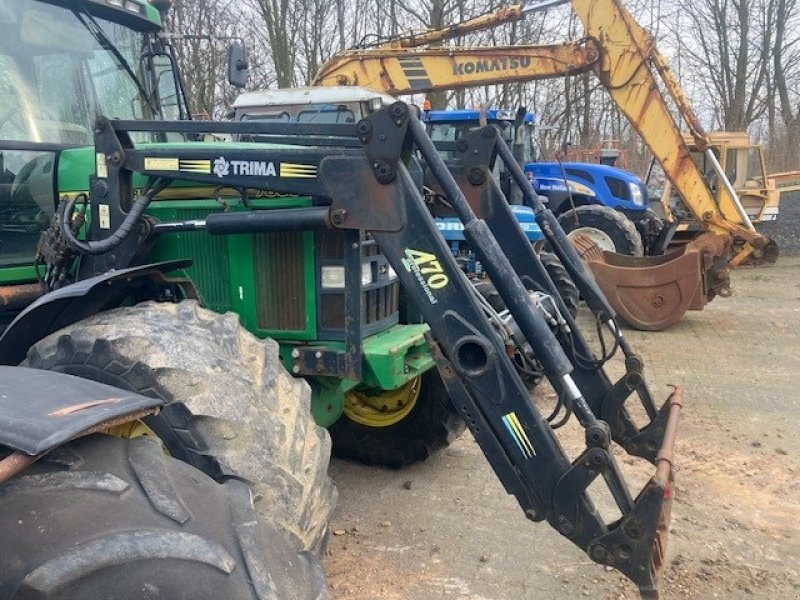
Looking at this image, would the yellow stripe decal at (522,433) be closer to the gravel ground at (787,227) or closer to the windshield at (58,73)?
the windshield at (58,73)

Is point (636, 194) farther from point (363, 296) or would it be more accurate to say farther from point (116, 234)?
point (116, 234)

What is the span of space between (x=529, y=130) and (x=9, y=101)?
9.20m

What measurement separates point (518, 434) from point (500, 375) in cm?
23

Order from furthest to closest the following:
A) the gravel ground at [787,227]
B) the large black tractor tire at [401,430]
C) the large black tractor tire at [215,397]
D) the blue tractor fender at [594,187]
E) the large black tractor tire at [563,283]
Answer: the gravel ground at [787,227], the blue tractor fender at [594,187], the large black tractor tire at [563,283], the large black tractor tire at [401,430], the large black tractor tire at [215,397]

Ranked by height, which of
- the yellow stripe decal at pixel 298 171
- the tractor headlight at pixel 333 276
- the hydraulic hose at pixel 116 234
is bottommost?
the tractor headlight at pixel 333 276

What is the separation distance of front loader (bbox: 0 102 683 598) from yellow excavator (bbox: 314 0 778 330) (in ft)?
19.4

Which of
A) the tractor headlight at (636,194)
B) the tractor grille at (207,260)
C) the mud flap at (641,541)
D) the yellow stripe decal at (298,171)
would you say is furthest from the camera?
the tractor headlight at (636,194)

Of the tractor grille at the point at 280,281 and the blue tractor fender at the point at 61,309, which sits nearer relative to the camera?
the blue tractor fender at the point at 61,309

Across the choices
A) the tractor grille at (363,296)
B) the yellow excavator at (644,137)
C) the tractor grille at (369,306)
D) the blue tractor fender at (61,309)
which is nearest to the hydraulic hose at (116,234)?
the blue tractor fender at (61,309)

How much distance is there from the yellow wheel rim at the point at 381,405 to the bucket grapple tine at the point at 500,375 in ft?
5.98

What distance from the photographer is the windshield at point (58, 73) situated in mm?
3695

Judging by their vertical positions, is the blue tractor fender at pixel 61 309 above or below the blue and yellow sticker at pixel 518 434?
above

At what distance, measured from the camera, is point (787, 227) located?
17609mm

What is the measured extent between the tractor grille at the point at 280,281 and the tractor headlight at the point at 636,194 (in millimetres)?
9593
